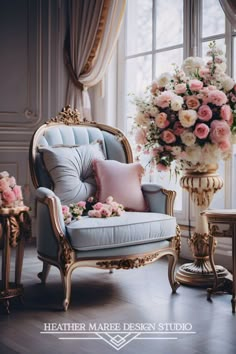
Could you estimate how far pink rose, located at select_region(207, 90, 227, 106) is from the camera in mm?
3072

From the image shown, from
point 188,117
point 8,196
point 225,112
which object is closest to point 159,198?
point 188,117

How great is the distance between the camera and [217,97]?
121 inches

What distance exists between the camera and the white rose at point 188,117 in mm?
3059

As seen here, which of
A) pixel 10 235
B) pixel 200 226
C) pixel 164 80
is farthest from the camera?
pixel 200 226

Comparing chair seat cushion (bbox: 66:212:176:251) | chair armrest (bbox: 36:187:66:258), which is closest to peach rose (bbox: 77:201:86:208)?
chair seat cushion (bbox: 66:212:176:251)

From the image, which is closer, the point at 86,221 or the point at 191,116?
the point at 86,221

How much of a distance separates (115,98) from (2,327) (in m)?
2.94

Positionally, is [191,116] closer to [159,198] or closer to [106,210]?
[159,198]

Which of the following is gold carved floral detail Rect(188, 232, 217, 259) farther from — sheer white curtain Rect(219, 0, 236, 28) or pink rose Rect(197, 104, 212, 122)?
sheer white curtain Rect(219, 0, 236, 28)

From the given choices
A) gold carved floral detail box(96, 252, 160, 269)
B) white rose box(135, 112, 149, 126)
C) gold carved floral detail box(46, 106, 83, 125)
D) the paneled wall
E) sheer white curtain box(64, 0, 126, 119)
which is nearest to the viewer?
gold carved floral detail box(96, 252, 160, 269)

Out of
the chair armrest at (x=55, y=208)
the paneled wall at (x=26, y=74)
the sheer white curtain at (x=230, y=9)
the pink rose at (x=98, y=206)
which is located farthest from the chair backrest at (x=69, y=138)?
the paneled wall at (x=26, y=74)

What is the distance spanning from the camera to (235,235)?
110 inches

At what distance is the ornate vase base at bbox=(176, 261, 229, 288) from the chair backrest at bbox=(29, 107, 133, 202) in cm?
85

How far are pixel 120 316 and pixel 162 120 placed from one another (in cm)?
116
